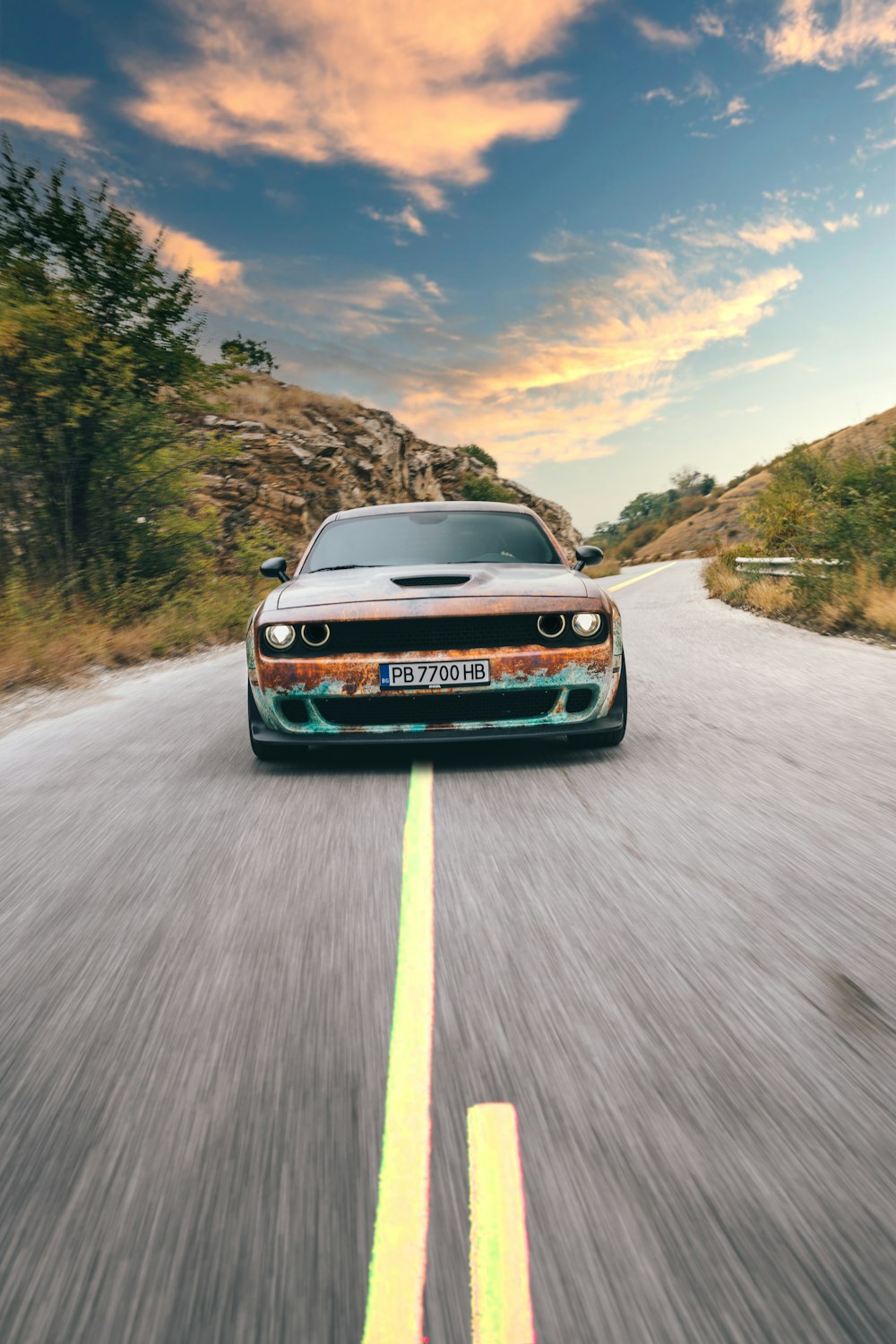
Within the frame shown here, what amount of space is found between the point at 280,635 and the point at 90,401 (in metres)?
9.90

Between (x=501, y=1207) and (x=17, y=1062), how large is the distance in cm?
113

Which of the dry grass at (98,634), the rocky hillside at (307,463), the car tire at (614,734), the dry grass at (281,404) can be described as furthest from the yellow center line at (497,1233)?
the dry grass at (281,404)

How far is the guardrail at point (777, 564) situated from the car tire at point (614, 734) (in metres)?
9.35

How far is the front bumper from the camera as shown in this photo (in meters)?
4.24

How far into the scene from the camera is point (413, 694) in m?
4.24

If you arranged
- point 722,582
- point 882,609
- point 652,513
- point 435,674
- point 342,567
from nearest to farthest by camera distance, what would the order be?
point 435,674 < point 342,567 < point 882,609 < point 722,582 < point 652,513

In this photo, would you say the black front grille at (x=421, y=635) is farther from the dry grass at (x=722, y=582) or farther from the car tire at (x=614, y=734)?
the dry grass at (x=722, y=582)

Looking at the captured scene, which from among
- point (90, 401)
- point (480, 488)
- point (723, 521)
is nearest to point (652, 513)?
point (723, 521)

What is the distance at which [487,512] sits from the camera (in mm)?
6004

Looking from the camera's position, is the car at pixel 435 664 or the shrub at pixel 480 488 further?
the shrub at pixel 480 488

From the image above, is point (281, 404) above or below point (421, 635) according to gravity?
above

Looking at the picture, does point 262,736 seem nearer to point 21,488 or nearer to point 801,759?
point 801,759

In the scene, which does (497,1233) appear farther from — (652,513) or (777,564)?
(652,513)

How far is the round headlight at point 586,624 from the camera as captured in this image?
439 cm
